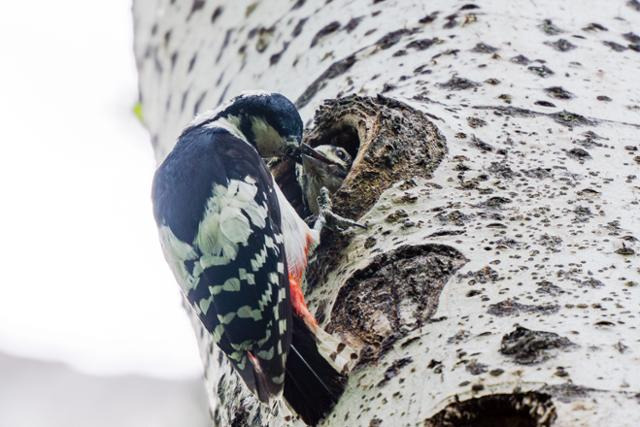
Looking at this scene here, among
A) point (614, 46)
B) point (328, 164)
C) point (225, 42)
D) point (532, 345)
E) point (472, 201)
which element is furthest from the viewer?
point (225, 42)

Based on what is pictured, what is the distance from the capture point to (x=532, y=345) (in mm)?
1524

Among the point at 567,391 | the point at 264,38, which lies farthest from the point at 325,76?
the point at 567,391

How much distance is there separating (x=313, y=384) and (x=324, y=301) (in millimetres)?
259

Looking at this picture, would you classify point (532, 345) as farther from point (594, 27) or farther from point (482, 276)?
point (594, 27)

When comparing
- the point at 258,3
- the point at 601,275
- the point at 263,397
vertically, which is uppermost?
the point at 258,3

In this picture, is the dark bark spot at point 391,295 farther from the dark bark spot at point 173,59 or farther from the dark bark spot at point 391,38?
the dark bark spot at point 173,59

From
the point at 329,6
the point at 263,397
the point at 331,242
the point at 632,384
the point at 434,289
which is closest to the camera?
the point at 632,384

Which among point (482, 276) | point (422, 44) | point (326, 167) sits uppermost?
point (422, 44)

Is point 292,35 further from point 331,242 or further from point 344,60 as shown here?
point 331,242

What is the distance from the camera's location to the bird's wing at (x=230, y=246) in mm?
2094

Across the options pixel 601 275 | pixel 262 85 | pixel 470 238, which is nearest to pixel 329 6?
pixel 262 85

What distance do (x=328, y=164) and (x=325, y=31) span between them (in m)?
0.42

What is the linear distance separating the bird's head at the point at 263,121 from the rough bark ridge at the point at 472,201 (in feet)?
0.21

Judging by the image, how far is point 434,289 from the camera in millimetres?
1807
